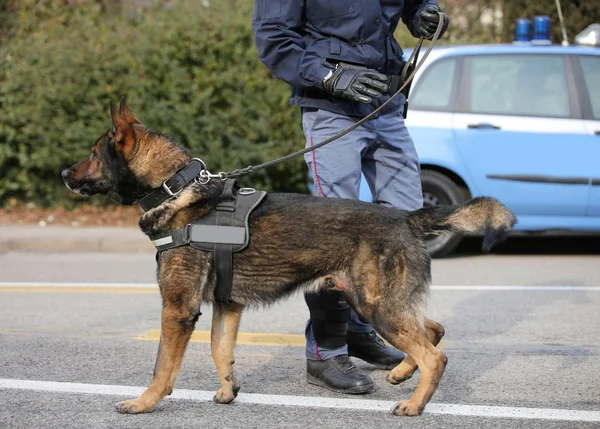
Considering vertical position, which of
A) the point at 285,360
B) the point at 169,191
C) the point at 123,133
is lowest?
the point at 285,360

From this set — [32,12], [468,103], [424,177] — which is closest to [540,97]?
[468,103]

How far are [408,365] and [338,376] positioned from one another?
355 millimetres

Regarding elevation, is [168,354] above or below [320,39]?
below

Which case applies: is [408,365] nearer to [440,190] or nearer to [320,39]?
[320,39]

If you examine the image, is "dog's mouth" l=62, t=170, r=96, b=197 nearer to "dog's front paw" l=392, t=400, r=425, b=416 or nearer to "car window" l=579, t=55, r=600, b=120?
"dog's front paw" l=392, t=400, r=425, b=416

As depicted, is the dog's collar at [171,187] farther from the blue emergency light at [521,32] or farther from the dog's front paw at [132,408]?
the blue emergency light at [521,32]

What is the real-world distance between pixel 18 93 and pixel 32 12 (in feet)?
8.59

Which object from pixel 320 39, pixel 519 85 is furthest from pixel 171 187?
pixel 519 85

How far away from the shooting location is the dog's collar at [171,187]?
4.19 meters

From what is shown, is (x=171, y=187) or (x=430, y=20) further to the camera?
(x=430, y=20)

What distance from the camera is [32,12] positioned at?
13234 mm

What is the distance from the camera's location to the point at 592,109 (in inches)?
330

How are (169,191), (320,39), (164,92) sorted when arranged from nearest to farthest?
(169,191) < (320,39) < (164,92)

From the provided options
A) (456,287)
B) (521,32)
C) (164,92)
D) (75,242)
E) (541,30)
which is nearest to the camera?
(456,287)
